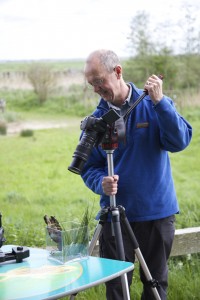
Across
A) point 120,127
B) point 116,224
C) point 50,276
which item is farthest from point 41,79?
point 50,276

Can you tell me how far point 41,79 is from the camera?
6309 millimetres

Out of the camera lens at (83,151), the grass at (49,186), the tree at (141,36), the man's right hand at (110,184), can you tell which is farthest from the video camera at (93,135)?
the tree at (141,36)

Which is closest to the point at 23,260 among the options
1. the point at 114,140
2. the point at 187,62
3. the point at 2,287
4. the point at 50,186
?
the point at 2,287

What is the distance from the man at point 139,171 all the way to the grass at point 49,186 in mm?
1069

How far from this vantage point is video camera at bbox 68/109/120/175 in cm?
281

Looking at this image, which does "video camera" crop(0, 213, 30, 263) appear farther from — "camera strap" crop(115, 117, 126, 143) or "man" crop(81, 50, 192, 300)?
"camera strap" crop(115, 117, 126, 143)

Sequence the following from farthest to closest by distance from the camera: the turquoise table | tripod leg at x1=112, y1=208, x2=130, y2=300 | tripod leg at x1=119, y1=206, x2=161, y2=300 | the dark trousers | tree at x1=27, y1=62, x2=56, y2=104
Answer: tree at x1=27, y1=62, x2=56, y2=104 → the dark trousers → tripod leg at x1=119, y1=206, x2=161, y2=300 → tripod leg at x1=112, y1=208, x2=130, y2=300 → the turquoise table

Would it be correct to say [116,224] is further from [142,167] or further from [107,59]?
[107,59]

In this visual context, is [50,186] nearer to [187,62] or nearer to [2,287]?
[187,62]

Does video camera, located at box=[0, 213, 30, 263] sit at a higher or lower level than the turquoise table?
higher

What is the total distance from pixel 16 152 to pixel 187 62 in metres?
2.03

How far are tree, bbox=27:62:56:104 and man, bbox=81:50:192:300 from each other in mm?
3020

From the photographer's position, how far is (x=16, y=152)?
253 inches

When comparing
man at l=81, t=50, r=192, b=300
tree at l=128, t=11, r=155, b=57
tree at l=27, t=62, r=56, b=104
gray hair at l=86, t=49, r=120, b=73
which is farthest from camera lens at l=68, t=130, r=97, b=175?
tree at l=128, t=11, r=155, b=57
